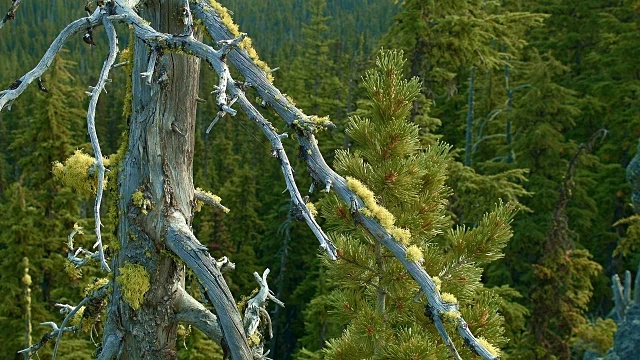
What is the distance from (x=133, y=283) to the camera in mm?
3088

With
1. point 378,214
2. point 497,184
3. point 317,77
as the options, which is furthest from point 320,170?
point 317,77

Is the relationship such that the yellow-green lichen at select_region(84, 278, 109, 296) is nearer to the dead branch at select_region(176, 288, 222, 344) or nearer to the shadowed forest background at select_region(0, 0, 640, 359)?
the shadowed forest background at select_region(0, 0, 640, 359)

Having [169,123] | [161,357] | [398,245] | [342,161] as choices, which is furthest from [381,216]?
[161,357]

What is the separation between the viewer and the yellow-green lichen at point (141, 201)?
309 cm

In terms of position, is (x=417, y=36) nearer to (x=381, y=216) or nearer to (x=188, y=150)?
(x=188, y=150)

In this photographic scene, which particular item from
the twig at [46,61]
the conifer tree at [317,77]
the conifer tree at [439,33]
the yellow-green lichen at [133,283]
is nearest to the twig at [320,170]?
the twig at [46,61]

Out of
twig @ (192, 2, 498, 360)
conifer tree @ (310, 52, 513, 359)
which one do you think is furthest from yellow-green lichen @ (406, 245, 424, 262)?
conifer tree @ (310, 52, 513, 359)

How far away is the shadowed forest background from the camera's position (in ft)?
38.1

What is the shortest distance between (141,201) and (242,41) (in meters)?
1.07

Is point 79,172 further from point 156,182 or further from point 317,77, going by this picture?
point 317,77

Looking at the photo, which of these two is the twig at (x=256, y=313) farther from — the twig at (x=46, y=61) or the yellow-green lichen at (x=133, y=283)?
the twig at (x=46, y=61)

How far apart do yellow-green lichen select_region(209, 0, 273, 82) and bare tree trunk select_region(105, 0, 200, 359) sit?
1.10 ft

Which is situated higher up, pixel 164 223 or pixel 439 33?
pixel 439 33

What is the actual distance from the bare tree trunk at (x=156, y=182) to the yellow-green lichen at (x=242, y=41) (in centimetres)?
34
